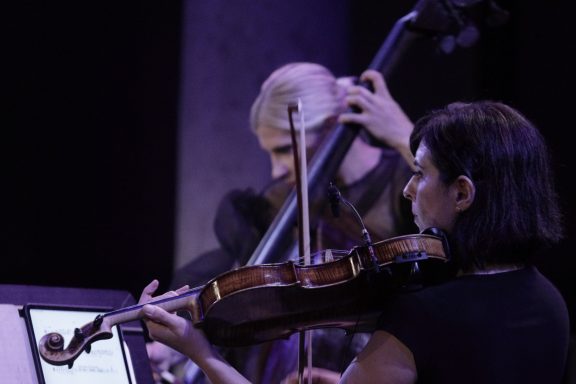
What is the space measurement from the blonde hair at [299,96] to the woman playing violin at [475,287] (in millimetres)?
1250

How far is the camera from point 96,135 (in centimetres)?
286

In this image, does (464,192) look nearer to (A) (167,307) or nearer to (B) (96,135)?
(A) (167,307)

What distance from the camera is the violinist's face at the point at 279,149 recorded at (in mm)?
2887

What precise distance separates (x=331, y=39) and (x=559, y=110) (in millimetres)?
986

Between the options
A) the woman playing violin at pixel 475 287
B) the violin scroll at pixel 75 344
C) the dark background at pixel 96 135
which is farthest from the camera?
the dark background at pixel 96 135

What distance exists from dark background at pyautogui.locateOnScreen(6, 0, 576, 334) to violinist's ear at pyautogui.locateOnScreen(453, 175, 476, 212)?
1301 mm

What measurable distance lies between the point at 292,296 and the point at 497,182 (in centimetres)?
41

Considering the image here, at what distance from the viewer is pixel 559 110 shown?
11.1ft

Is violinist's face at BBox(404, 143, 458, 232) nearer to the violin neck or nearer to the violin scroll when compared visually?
the violin neck

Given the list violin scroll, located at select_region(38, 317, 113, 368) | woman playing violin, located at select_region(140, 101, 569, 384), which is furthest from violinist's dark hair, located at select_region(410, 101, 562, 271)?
violin scroll, located at select_region(38, 317, 113, 368)

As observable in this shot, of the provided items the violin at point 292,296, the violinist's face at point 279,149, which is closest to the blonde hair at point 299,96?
the violinist's face at point 279,149

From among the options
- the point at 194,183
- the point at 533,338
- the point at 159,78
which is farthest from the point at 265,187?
the point at 533,338

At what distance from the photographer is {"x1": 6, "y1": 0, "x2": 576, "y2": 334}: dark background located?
280 cm

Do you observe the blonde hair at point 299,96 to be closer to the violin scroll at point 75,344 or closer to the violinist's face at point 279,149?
the violinist's face at point 279,149
